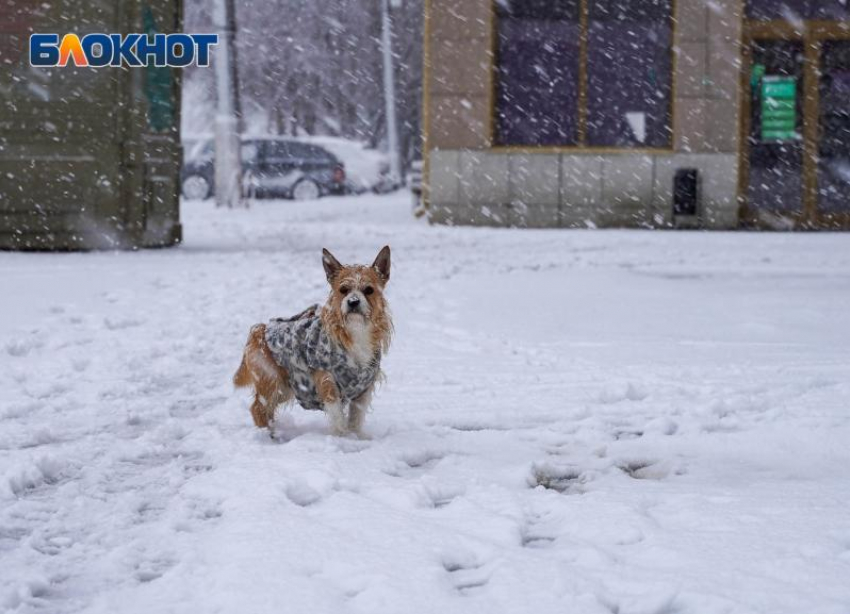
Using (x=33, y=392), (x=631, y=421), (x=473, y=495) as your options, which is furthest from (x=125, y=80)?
(x=473, y=495)

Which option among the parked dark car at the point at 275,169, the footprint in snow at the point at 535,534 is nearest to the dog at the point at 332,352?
the footprint in snow at the point at 535,534

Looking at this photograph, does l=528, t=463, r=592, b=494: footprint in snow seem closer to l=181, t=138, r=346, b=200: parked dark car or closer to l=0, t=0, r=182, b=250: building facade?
l=0, t=0, r=182, b=250: building facade

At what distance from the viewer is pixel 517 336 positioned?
8.66 metres

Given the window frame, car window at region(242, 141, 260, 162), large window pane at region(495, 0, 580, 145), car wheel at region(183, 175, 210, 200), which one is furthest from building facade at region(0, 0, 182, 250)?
car window at region(242, 141, 260, 162)

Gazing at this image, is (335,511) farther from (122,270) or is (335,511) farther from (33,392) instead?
(122,270)

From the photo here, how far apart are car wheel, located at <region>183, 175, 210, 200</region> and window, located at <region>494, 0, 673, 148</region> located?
16.3m

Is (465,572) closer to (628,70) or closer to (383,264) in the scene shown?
(383,264)

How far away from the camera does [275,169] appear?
114ft

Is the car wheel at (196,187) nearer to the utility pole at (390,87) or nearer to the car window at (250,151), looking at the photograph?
the car window at (250,151)

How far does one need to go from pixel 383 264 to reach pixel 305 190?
2992 centimetres

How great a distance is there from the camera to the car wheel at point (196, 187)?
1350 inches

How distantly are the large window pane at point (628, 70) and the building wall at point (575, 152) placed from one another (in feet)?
0.78

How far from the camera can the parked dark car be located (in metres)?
34.3

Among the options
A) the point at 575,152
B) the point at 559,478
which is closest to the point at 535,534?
the point at 559,478
